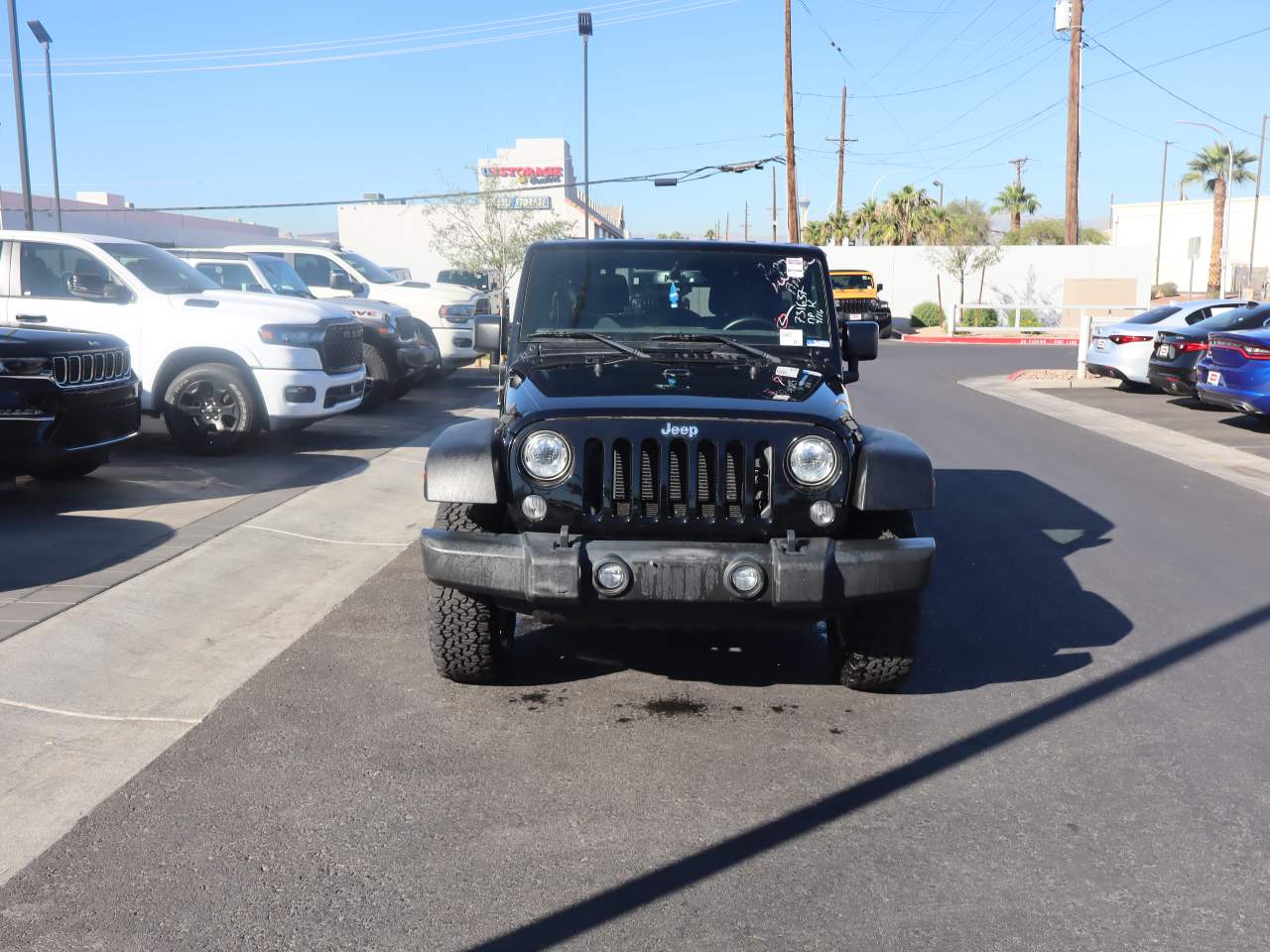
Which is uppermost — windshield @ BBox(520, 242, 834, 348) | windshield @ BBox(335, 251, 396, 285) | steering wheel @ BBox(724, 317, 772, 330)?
windshield @ BBox(335, 251, 396, 285)

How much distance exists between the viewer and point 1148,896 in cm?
344

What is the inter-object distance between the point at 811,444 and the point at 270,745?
7.51 ft

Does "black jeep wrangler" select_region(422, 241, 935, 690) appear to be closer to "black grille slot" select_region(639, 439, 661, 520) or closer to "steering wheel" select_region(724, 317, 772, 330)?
"black grille slot" select_region(639, 439, 661, 520)

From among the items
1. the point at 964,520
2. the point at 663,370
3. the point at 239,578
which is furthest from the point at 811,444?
the point at 964,520

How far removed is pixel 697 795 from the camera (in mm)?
4125

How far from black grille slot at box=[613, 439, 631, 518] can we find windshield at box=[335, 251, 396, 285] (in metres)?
14.3

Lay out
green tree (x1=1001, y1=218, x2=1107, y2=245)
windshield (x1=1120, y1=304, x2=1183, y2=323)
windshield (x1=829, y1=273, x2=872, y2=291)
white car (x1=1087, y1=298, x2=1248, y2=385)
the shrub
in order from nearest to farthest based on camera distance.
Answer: white car (x1=1087, y1=298, x2=1248, y2=385) → windshield (x1=1120, y1=304, x2=1183, y2=323) → windshield (x1=829, y1=273, x2=872, y2=291) → the shrub → green tree (x1=1001, y1=218, x2=1107, y2=245)

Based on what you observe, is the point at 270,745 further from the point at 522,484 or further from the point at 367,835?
the point at 522,484

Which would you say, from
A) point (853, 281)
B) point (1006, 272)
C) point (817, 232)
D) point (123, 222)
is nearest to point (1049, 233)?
point (817, 232)

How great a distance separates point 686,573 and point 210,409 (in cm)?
797

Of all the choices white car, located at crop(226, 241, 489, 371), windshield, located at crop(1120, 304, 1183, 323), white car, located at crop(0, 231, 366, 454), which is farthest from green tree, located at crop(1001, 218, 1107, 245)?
white car, located at crop(0, 231, 366, 454)

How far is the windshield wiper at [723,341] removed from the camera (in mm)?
5566

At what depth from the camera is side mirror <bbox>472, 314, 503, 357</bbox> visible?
6.33 metres

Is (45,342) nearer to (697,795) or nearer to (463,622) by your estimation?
(463,622)
